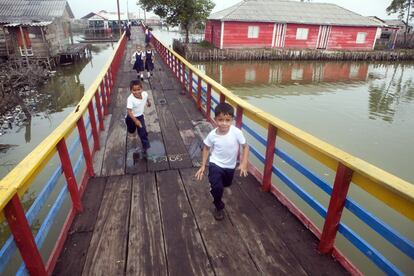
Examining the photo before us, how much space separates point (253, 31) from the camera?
31.8 m

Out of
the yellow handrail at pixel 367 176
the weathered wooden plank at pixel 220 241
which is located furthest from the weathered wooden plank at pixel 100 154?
the yellow handrail at pixel 367 176

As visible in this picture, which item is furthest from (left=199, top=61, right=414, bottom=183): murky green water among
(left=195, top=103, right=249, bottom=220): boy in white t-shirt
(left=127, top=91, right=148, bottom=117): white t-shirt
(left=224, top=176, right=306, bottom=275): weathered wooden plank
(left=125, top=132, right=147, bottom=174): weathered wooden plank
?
(left=127, top=91, right=148, bottom=117): white t-shirt

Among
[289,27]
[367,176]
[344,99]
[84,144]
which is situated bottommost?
[344,99]

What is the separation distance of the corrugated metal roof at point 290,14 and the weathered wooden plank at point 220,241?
1148 inches

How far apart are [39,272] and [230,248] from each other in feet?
5.88

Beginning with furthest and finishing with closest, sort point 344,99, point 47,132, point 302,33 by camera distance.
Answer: point 302,33
point 344,99
point 47,132

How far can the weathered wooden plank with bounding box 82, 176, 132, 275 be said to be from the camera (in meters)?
2.80

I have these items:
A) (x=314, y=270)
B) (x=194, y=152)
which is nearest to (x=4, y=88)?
(x=194, y=152)

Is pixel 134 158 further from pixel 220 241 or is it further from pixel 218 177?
pixel 220 241

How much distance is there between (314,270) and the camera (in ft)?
9.13

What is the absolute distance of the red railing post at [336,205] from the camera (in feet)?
8.51

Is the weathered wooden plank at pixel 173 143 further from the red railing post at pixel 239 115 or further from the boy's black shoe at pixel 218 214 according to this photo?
the boy's black shoe at pixel 218 214

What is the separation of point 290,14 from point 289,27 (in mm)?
1872

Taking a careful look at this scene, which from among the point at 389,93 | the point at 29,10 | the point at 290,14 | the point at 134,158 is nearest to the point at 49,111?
the point at 134,158
